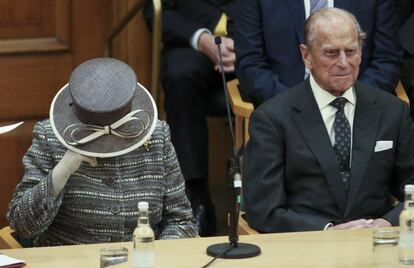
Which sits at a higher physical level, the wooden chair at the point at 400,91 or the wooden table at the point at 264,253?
the wooden chair at the point at 400,91

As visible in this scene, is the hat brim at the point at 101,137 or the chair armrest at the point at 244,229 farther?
the chair armrest at the point at 244,229

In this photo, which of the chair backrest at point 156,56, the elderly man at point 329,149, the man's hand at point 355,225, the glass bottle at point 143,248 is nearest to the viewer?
the glass bottle at point 143,248

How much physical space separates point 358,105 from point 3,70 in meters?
2.34

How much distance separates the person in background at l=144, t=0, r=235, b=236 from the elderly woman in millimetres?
1759

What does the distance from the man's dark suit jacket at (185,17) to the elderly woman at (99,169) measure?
213cm

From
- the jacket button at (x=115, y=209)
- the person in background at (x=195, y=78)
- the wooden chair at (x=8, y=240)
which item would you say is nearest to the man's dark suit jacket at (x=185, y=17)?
the person in background at (x=195, y=78)

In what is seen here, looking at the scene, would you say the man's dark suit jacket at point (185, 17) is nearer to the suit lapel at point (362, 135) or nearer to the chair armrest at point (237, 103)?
the chair armrest at point (237, 103)

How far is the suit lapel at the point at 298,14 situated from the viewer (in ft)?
17.7

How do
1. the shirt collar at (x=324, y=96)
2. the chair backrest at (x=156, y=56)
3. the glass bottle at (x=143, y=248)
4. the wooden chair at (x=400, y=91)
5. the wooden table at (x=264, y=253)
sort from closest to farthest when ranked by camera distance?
the glass bottle at (x=143, y=248), the wooden table at (x=264, y=253), the shirt collar at (x=324, y=96), the wooden chair at (x=400, y=91), the chair backrest at (x=156, y=56)

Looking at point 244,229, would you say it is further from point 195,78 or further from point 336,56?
point 195,78

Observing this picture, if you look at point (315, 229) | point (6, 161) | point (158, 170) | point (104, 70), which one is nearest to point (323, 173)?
point (315, 229)

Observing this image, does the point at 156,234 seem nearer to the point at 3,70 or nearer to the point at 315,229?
the point at 315,229

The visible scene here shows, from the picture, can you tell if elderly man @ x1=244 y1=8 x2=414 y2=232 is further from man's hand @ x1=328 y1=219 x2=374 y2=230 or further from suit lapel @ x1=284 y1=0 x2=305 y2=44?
suit lapel @ x1=284 y1=0 x2=305 y2=44

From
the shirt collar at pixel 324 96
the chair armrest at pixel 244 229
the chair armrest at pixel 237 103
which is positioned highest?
the shirt collar at pixel 324 96
